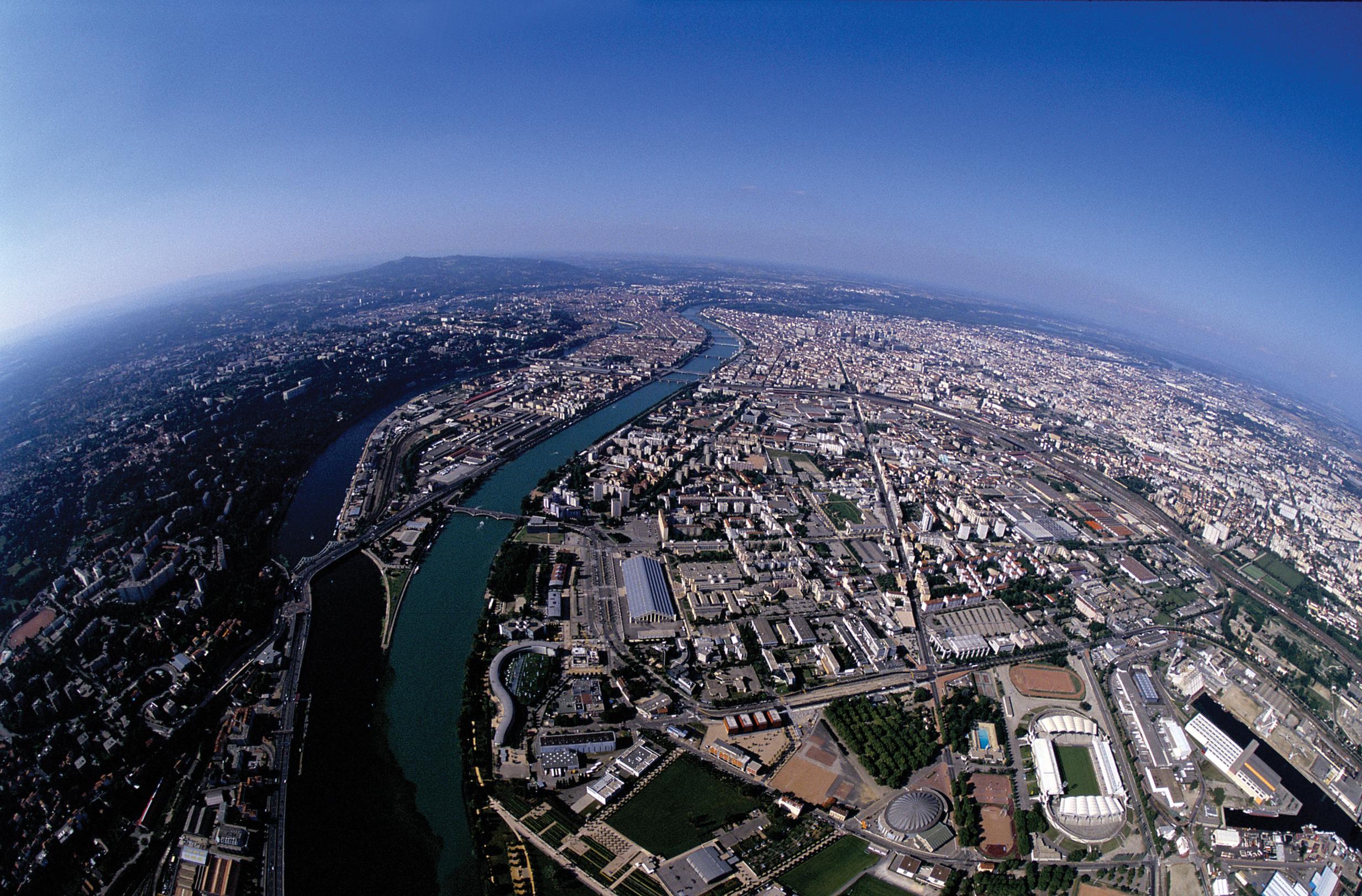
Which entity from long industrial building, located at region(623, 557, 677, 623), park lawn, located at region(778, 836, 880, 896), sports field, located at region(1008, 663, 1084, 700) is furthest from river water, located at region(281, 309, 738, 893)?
sports field, located at region(1008, 663, 1084, 700)

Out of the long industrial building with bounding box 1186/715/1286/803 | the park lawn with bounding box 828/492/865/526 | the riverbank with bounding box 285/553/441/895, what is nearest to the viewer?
the riverbank with bounding box 285/553/441/895

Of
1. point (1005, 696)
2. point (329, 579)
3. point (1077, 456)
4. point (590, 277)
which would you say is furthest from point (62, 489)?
point (590, 277)

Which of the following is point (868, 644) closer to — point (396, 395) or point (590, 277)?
point (396, 395)

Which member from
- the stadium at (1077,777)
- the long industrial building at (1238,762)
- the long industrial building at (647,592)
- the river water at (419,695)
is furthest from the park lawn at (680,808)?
the long industrial building at (1238,762)

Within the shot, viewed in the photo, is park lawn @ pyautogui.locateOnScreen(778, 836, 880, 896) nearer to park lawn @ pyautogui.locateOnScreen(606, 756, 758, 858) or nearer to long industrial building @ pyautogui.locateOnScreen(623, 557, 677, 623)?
park lawn @ pyautogui.locateOnScreen(606, 756, 758, 858)

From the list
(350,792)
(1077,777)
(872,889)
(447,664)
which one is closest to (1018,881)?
(872,889)

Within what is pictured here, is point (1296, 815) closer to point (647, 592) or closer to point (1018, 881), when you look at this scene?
point (1018, 881)
